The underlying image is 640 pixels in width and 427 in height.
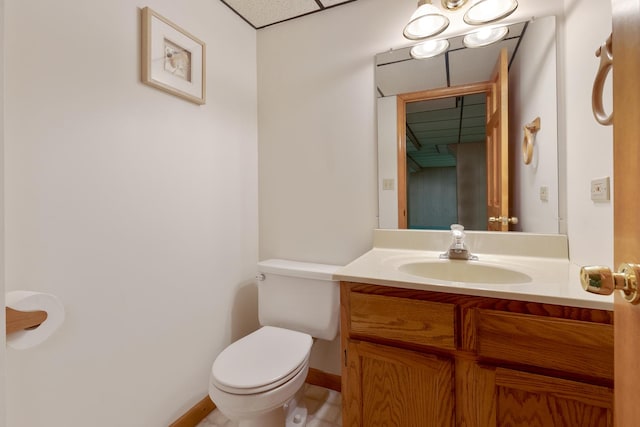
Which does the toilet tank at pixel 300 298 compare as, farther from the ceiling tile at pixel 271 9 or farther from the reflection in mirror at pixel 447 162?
the ceiling tile at pixel 271 9

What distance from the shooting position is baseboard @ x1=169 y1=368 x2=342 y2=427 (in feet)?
4.50

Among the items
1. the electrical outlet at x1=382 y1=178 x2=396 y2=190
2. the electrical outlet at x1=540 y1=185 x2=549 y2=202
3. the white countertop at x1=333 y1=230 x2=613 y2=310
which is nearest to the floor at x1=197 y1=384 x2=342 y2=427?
the white countertop at x1=333 y1=230 x2=613 y2=310

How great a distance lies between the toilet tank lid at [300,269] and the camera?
1466 mm

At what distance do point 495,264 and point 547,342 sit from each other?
0.42m

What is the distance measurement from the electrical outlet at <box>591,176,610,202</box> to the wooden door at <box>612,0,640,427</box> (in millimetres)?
536

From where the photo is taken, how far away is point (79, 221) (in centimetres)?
101

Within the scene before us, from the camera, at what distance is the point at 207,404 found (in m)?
1.49

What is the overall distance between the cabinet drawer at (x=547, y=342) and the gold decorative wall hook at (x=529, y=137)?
30.1 inches

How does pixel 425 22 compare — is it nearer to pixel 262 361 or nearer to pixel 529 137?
pixel 529 137

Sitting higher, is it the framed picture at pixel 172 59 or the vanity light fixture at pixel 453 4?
the vanity light fixture at pixel 453 4

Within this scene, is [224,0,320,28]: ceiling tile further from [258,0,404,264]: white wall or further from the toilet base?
the toilet base

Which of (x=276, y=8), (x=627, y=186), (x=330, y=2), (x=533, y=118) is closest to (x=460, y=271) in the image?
(x=533, y=118)

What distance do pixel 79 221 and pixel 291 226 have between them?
1010 millimetres

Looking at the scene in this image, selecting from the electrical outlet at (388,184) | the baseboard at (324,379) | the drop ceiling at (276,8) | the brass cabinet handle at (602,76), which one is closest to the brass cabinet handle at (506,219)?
the electrical outlet at (388,184)
